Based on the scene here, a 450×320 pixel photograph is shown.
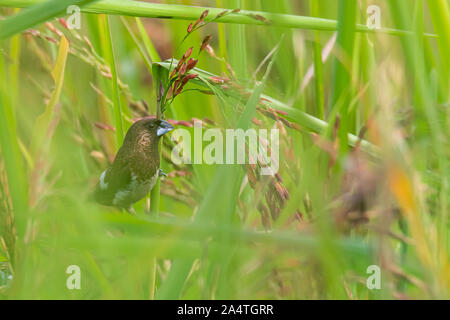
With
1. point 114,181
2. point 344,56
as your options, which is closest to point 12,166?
point 114,181

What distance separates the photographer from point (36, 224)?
0.74 metres

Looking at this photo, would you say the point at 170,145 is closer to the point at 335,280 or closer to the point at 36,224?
the point at 36,224

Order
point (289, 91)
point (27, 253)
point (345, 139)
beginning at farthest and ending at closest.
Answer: point (289, 91) → point (345, 139) → point (27, 253)

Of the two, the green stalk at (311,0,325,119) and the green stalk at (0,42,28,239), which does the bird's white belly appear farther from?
the green stalk at (311,0,325,119)

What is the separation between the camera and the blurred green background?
1.79ft

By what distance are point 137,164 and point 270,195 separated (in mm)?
229

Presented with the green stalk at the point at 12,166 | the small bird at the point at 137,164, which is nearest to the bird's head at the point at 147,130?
the small bird at the point at 137,164

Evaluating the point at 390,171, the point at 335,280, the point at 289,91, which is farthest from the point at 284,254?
the point at 289,91

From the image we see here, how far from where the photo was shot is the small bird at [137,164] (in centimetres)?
86

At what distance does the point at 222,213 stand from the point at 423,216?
0.69 ft

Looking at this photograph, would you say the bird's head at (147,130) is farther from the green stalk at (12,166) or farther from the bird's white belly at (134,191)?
the green stalk at (12,166)

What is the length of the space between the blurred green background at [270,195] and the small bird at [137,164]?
1.3 inches

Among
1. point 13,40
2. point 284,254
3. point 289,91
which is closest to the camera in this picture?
point 284,254

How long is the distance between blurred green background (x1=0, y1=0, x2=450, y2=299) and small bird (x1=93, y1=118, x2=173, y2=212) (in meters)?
0.03
